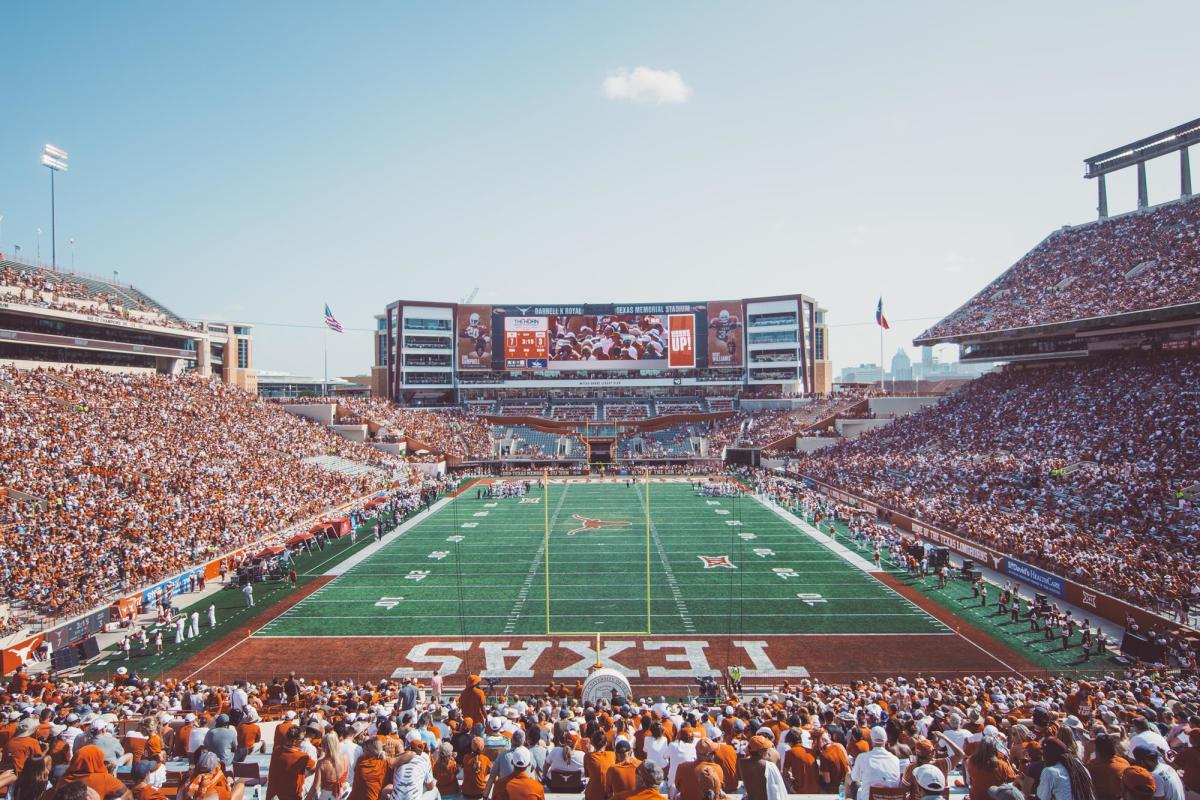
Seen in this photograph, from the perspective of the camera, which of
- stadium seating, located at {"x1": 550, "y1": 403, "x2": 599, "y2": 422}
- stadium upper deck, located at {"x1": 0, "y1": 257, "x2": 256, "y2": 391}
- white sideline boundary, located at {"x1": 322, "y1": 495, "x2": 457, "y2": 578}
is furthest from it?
stadium seating, located at {"x1": 550, "y1": 403, "x2": 599, "y2": 422}

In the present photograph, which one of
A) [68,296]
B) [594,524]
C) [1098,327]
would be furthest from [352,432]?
[1098,327]

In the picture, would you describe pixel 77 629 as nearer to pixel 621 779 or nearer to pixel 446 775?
pixel 446 775

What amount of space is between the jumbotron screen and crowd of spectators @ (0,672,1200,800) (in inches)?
1921

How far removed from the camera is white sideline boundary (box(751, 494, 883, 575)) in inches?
884

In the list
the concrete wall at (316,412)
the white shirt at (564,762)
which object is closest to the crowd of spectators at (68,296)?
the concrete wall at (316,412)

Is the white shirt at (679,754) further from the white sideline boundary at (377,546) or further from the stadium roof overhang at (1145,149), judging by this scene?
the stadium roof overhang at (1145,149)

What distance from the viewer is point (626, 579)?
69.1ft

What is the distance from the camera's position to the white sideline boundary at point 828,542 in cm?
2245

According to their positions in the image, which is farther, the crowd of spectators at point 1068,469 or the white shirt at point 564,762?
the crowd of spectators at point 1068,469

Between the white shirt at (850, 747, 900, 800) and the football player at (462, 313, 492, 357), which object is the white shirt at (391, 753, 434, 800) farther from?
the football player at (462, 313, 492, 357)

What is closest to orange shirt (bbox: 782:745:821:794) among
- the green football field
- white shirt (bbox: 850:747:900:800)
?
white shirt (bbox: 850:747:900:800)

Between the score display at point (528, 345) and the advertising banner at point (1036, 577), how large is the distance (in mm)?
43888

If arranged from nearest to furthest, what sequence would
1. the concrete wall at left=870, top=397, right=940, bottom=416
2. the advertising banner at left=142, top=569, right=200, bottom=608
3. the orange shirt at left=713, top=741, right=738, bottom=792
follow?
the orange shirt at left=713, top=741, right=738, bottom=792, the advertising banner at left=142, top=569, right=200, bottom=608, the concrete wall at left=870, top=397, right=940, bottom=416

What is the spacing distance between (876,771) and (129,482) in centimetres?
2494
